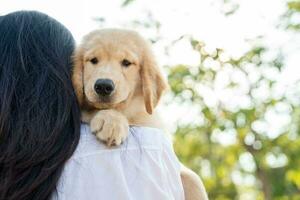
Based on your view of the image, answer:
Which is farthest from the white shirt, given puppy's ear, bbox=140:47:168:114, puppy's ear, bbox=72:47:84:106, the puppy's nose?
puppy's ear, bbox=140:47:168:114

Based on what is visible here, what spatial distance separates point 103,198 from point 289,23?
4854 mm

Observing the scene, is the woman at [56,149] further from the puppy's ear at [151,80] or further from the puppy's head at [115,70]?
the puppy's ear at [151,80]

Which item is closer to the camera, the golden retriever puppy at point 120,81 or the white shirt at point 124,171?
the white shirt at point 124,171

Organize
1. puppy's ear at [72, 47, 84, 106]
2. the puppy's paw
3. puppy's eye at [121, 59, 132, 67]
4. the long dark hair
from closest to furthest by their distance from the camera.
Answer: the long dark hair → the puppy's paw → puppy's ear at [72, 47, 84, 106] → puppy's eye at [121, 59, 132, 67]

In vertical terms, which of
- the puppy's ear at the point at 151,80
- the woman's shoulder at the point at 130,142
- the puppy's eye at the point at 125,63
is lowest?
the puppy's ear at the point at 151,80

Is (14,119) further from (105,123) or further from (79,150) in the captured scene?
(105,123)

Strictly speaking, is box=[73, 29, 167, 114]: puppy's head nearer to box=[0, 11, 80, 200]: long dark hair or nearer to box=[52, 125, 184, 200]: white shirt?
box=[0, 11, 80, 200]: long dark hair

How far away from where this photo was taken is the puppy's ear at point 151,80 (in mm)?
3379

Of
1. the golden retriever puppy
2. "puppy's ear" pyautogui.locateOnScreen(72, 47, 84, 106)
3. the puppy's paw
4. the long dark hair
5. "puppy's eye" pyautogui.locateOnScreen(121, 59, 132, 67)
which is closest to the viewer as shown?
the long dark hair

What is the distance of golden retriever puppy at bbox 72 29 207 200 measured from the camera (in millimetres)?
3055

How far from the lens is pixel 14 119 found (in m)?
2.35

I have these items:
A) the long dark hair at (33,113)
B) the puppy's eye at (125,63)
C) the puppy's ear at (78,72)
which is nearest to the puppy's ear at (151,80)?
the puppy's eye at (125,63)

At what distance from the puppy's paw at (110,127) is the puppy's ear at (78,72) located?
213 mm

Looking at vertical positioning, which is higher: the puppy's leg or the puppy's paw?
the puppy's paw
